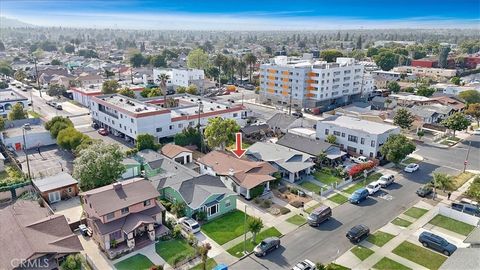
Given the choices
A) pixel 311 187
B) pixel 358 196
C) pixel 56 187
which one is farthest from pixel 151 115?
pixel 358 196

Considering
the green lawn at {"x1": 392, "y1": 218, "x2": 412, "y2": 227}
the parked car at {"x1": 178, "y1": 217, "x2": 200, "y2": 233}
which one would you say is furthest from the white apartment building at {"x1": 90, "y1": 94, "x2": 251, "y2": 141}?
the green lawn at {"x1": 392, "y1": 218, "x2": 412, "y2": 227}

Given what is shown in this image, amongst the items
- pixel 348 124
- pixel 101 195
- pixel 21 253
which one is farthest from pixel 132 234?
pixel 348 124

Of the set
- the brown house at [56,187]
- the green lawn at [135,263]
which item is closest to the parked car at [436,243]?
the green lawn at [135,263]

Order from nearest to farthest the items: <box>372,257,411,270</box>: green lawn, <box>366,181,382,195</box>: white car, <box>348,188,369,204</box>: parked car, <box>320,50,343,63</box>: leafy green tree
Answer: <box>372,257,411,270</box>: green lawn
<box>348,188,369,204</box>: parked car
<box>366,181,382,195</box>: white car
<box>320,50,343,63</box>: leafy green tree

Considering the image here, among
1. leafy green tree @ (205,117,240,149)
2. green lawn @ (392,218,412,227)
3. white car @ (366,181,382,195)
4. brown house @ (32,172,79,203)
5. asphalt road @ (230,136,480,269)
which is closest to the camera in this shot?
asphalt road @ (230,136,480,269)

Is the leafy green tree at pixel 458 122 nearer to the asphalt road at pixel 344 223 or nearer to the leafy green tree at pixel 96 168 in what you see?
the asphalt road at pixel 344 223

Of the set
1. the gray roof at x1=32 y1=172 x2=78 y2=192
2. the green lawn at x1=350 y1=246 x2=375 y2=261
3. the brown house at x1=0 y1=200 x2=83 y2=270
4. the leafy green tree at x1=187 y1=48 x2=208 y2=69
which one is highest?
the leafy green tree at x1=187 y1=48 x2=208 y2=69

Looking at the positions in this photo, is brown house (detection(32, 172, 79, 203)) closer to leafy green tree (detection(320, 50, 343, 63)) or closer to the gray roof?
the gray roof
